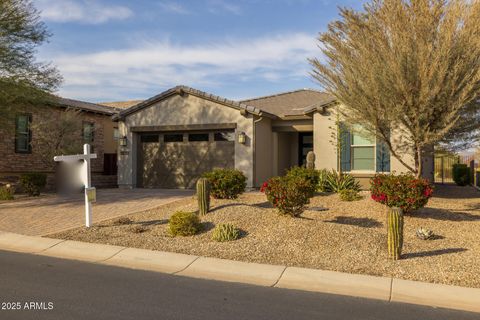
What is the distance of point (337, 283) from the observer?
7176mm

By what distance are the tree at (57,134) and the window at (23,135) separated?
0.44 metres

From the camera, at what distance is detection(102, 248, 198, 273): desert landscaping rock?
8195mm

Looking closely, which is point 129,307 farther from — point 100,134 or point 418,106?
point 100,134

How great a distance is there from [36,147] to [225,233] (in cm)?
1561

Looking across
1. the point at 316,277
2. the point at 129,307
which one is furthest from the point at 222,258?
the point at 129,307

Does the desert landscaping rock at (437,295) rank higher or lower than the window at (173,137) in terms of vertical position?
lower

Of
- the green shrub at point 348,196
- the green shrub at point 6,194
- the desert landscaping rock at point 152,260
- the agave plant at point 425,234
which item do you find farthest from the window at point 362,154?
the green shrub at point 6,194

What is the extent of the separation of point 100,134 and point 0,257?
17.6 m

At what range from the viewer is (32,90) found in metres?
15.4

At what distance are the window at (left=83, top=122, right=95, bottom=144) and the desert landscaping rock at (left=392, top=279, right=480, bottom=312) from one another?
66.3 feet

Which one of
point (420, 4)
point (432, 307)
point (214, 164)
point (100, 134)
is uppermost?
point (420, 4)

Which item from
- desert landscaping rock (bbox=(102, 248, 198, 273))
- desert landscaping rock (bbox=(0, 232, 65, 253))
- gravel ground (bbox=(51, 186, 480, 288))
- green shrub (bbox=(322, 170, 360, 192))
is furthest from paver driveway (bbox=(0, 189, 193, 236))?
green shrub (bbox=(322, 170, 360, 192))

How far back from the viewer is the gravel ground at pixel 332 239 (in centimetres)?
811

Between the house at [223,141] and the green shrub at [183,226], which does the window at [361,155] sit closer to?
the house at [223,141]
